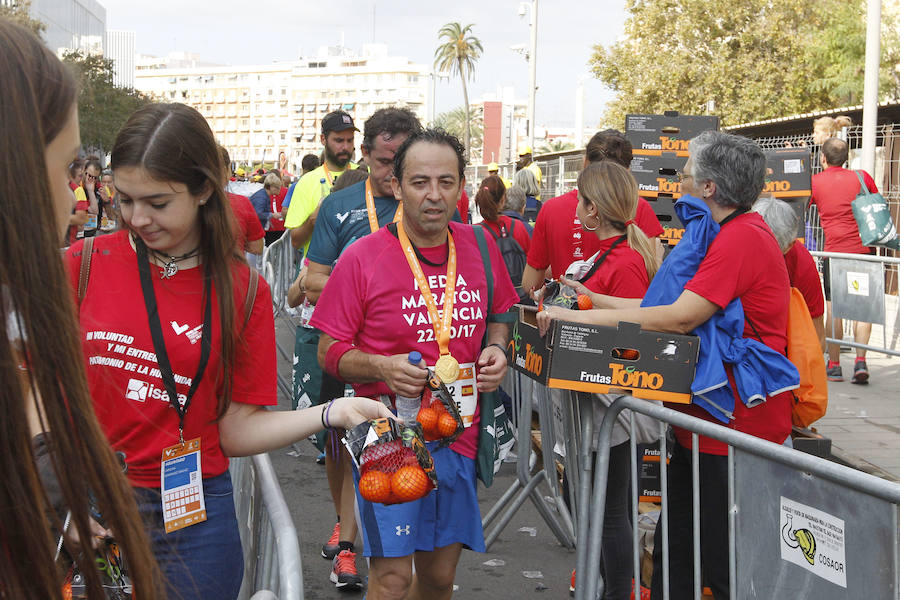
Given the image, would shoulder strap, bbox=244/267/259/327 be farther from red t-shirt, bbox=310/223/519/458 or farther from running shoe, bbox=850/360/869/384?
running shoe, bbox=850/360/869/384

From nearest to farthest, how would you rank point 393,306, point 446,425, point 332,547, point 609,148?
point 446,425 < point 393,306 < point 332,547 < point 609,148

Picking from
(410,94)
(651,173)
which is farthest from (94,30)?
(651,173)

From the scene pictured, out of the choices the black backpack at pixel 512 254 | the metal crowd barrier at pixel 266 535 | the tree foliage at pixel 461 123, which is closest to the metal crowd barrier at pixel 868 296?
the black backpack at pixel 512 254

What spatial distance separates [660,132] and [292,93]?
180240 millimetres

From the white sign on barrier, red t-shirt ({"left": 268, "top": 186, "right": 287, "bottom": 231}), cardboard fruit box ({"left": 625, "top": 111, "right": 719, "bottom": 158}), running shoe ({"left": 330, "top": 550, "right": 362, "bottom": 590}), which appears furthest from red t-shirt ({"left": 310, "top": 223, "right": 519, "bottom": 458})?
red t-shirt ({"left": 268, "top": 186, "right": 287, "bottom": 231})

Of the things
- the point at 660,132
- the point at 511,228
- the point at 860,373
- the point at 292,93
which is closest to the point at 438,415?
the point at 511,228

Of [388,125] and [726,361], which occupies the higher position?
[388,125]

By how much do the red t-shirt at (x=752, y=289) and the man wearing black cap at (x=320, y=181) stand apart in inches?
135

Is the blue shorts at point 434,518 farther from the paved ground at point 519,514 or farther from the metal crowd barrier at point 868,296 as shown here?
the metal crowd barrier at point 868,296

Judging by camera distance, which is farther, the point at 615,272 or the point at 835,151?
the point at 835,151

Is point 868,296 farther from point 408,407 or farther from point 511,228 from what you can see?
point 408,407

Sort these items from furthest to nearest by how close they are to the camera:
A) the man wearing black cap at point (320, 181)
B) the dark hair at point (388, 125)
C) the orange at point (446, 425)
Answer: the man wearing black cap at point (320, 181) → the dark hair at point (388, 125) → the orange at point (446, 425)

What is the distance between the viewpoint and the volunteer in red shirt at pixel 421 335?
3.50 meters

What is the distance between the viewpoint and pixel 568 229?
5855 millimetres
